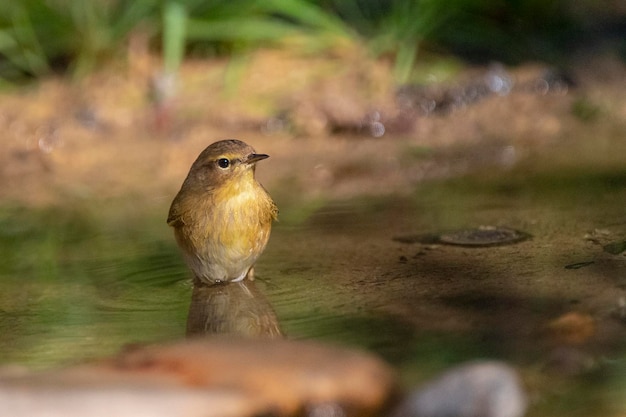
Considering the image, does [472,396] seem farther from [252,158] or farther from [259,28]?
[259,28]

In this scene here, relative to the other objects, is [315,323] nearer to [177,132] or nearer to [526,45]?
[177,132]

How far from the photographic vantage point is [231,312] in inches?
189

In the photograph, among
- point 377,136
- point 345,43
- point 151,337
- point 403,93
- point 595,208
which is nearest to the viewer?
point 151,337

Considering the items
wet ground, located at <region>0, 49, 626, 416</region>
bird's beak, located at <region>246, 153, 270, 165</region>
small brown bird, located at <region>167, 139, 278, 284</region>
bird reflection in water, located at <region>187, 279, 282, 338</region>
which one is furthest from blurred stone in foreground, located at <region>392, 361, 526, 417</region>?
bird's beak, located at <region>246, 153, 270, 165</region>

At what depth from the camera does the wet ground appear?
3982 millimetres

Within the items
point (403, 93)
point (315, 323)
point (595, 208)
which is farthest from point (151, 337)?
point (403, 93)

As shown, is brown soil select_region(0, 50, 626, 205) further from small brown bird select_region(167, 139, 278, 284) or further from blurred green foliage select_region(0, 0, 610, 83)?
small brown bird select_region(167, 139, 278, 284)

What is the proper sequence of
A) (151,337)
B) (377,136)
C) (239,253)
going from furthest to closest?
(377,136) → (239,253) → (151,337)

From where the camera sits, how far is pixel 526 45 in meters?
10.1

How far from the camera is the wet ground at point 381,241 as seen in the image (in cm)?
398

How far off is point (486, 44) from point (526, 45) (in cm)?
35

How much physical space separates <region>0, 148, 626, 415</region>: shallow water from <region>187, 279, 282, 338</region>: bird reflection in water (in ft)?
0.18

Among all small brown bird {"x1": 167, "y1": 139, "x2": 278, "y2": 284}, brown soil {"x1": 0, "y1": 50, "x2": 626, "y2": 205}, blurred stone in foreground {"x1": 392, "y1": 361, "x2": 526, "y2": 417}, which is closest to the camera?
blurred stone in foreground {"x1": 392, "y1": 361, "x2": 526, "y2": 417}

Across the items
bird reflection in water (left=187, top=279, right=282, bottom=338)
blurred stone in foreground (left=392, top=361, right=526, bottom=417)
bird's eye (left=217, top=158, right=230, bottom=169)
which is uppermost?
bird's eye (left=217, top=158, right=230, bottom=169)
